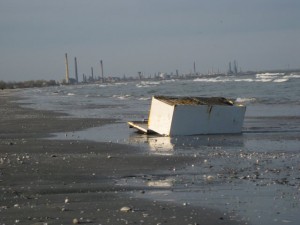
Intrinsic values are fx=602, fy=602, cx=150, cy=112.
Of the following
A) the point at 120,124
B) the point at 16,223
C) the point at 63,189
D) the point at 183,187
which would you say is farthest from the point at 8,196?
the point at 120,124

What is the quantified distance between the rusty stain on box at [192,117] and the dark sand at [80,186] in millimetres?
2216

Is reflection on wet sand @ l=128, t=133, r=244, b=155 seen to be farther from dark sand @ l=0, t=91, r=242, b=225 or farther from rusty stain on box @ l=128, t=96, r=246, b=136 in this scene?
dark sand @ l=0, t=91, r=242, b=225

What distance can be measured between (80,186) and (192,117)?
8113 mm

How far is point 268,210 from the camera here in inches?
276

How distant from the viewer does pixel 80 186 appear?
8891 mm

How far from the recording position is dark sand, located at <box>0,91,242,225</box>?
6734 millimetres

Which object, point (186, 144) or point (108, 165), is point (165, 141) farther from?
point (108, 165)

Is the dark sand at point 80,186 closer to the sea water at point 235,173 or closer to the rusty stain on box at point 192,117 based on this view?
the sea water at point 235,173

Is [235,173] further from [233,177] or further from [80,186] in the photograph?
[80,186]

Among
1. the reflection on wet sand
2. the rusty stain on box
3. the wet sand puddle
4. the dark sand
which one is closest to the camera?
the dark sand

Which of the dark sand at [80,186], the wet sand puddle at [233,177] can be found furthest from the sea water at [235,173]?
the dark sand at [80,186]

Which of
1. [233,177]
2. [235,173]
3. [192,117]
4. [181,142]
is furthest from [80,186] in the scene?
[192,117]

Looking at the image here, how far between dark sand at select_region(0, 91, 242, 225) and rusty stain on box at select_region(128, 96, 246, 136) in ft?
7.27

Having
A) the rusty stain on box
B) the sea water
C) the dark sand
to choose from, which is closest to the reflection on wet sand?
the sea water
